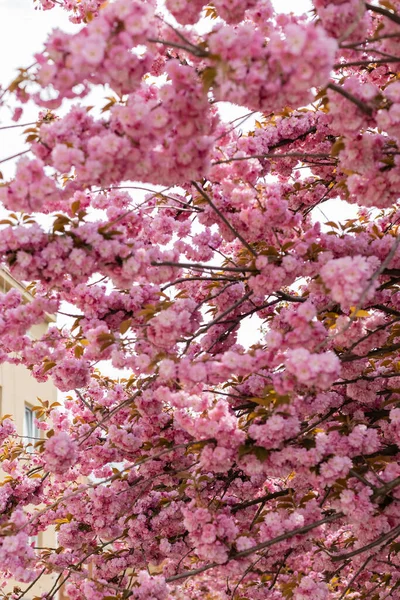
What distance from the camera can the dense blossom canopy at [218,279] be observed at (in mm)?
3379

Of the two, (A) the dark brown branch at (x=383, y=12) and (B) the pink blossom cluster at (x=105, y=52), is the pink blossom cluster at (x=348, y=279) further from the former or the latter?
(B) the pink blossom cluster at (x=105, y=52)

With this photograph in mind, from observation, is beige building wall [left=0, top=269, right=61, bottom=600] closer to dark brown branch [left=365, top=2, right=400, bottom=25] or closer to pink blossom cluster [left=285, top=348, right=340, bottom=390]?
pink blossom cluster [left=285, top=348, right=340, bottom=390]

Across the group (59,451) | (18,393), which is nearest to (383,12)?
(59,451)

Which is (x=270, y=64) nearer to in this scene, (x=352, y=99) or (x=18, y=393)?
(x=352, y=99)

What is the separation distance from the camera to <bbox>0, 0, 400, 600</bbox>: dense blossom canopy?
3379mm

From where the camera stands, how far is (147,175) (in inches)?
142

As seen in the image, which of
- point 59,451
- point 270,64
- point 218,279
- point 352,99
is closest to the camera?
point 270,64

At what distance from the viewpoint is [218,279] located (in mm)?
4574

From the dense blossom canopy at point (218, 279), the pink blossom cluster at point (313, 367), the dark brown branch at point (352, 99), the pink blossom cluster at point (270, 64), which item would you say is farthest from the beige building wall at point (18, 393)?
the pink blossom cluster at point (270, 64)

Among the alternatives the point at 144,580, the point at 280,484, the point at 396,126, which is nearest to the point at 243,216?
the point at 396,126

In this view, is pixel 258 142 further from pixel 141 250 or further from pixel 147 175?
pixel 147 175

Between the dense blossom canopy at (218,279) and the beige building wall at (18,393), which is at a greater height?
the beige building wall at (18,393)

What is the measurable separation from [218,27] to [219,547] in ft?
9.01

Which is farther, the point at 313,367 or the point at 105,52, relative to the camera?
the point at 313,367
